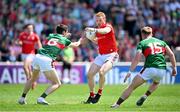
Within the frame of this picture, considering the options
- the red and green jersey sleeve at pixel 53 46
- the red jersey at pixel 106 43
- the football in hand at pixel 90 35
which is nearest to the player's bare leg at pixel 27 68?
the football in hand at pixel 90 35

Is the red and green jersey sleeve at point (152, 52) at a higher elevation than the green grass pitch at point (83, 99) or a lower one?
higher

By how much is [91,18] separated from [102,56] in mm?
15873

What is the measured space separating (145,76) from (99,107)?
165cm

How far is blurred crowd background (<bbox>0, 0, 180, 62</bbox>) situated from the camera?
117 ft

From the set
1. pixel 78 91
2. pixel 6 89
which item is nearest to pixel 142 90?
pixel 78 91

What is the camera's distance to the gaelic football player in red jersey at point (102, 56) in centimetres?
2089

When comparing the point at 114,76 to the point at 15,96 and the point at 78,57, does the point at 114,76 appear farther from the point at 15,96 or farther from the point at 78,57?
the point at 15,96

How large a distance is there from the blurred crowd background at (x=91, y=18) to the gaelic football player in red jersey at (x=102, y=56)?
13470mm

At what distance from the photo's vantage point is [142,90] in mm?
28031

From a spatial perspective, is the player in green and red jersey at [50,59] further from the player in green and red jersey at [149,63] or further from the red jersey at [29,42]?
the red jersey at [29,42]

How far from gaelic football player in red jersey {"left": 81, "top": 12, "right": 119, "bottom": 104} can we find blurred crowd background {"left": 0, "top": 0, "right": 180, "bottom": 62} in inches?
530

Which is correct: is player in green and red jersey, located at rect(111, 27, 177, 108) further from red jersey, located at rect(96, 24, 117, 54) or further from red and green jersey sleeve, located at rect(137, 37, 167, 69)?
red jersey, located at rect(96, 24, 117, 54)

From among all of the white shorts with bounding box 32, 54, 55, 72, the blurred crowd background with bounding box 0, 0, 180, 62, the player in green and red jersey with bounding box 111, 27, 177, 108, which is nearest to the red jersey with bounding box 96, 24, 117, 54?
the white shorts with bounding box 32, 54, 55, 72

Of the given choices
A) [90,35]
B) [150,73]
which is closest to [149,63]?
[150,73]
